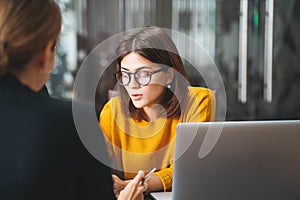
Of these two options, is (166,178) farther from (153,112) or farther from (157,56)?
(157,56)

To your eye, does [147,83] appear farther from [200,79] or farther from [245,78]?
[245,78]

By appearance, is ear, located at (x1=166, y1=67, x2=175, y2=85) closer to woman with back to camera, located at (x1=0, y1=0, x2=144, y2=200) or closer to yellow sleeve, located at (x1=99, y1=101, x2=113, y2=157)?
yellow sleeve, located at (x1=99, y1=101, x2=113, y2=157)

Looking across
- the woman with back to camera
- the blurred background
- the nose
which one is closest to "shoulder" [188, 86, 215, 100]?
the nose

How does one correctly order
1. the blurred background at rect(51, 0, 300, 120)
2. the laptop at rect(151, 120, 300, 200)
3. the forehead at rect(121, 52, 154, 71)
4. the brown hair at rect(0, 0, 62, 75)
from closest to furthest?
the brown hair at rect(0, 0, 62, 75) → the laptop at rect(151, 120, 300, 200) → the forehead at rect(121, 52, 154, 71) → the blurred background at rect(51, 0, 300, 120)

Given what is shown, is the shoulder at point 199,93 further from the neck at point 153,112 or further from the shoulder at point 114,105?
the shoulder at point 114,105

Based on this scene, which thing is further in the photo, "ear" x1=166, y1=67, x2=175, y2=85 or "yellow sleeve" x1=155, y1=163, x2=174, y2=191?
"ear" x1=166, y1=67, x2=175, y2=85

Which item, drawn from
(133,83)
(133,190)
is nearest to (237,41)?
(133,83)

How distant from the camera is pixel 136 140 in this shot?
1.54 metres

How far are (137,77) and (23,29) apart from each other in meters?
0.68

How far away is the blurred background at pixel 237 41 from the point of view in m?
2.70

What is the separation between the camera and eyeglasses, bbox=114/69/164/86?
4.81ft

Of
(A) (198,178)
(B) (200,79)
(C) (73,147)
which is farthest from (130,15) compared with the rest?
(C) (73,147)

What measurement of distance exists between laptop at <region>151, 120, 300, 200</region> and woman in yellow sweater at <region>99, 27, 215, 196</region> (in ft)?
1.17

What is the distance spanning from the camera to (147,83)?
1.51 m
